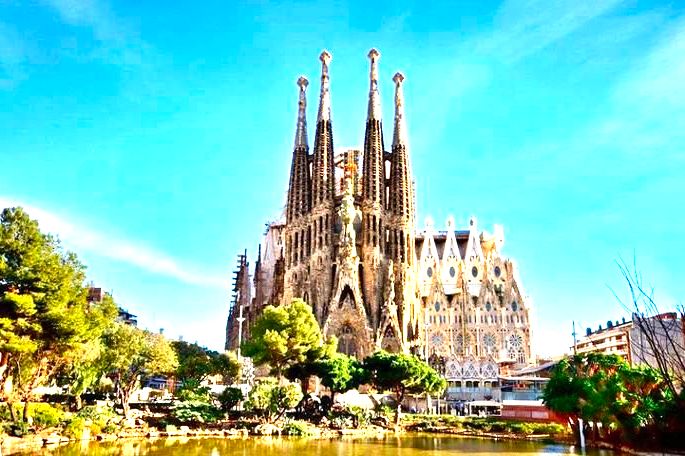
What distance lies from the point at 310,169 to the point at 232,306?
3265 centimetres

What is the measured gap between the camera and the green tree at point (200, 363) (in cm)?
Result: 4959

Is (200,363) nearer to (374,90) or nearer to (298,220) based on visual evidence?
(298,220)

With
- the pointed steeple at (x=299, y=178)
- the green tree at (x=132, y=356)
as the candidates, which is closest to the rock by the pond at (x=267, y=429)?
the green tree at (x=132, y=356)

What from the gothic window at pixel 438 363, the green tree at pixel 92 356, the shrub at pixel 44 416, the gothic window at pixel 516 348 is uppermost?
the gothic window at pixel 516 348

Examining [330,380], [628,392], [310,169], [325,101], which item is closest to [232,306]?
[310,169]

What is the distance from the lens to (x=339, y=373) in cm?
4616

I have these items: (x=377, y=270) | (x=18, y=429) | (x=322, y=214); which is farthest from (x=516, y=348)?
(x=18, y=429)

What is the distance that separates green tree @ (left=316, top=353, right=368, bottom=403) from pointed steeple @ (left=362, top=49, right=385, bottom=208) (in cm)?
3369

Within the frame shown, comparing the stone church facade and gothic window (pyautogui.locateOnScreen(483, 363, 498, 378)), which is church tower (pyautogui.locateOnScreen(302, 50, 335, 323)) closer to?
the stone church facade

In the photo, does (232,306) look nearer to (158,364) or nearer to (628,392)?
(158,364)

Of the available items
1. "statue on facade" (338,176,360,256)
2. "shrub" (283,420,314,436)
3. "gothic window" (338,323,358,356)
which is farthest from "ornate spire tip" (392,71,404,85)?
"shrub" (283,420,314,436)

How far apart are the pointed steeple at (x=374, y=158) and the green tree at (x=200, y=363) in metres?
32.5

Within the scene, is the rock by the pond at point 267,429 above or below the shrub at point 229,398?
below

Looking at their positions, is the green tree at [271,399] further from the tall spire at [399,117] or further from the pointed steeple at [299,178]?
the tall spire at [399,117]
